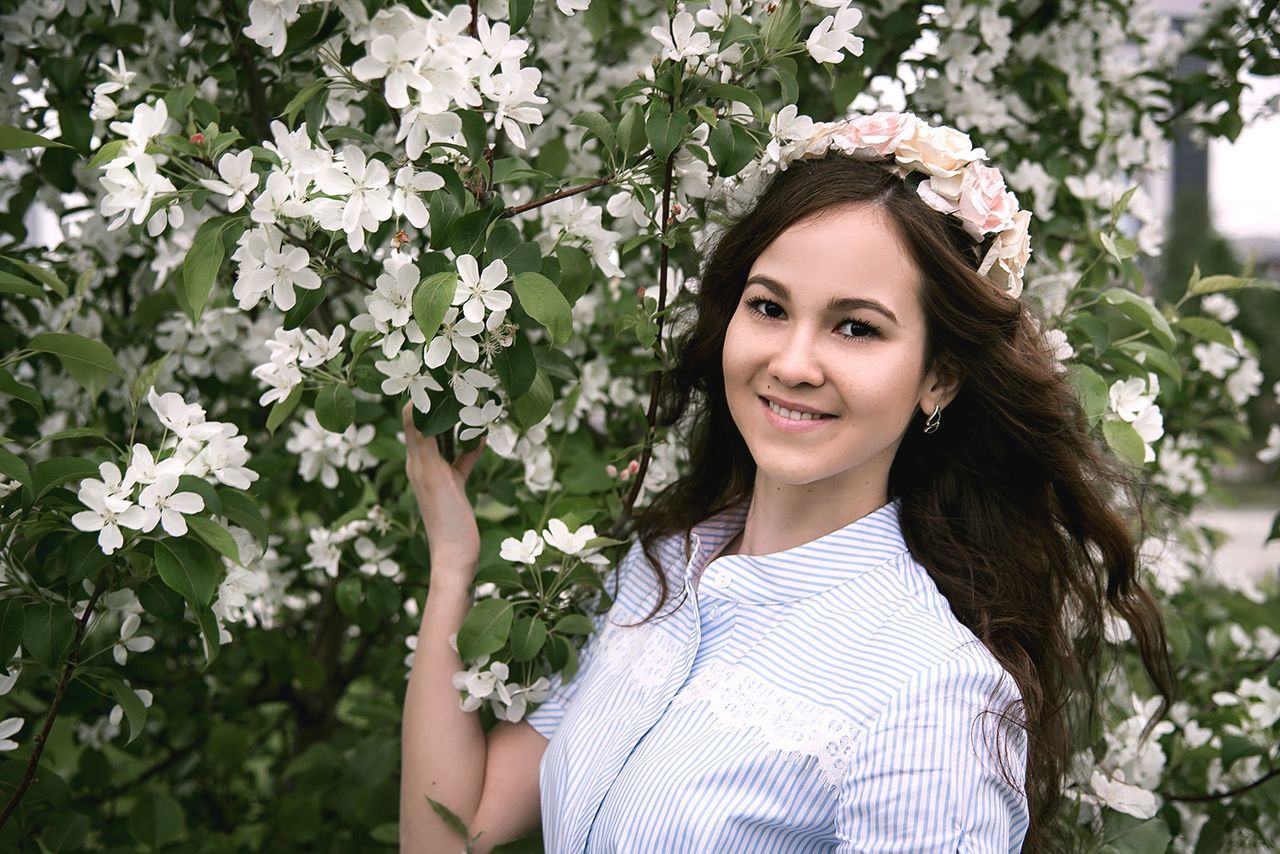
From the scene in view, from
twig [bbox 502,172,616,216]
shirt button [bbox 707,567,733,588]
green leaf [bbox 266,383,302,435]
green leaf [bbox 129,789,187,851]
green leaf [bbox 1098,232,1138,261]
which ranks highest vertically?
twig [bbox 502,172,616,216]

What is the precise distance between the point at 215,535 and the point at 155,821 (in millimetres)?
1065

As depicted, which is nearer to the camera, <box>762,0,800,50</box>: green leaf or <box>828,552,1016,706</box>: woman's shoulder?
<box>828,552,1016,706</box>: woman's shoulder

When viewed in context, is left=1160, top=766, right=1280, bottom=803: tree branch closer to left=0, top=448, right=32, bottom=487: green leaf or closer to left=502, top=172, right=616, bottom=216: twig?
left=502, top=172, right=616, bottom=216: twig

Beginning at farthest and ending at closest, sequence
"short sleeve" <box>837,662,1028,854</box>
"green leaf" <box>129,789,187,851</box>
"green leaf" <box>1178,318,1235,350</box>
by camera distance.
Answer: "green leaf" <box>129,789,187,851</box>, "green leaf" <box>1178,318,1235,350</box>, "short sleeve" <box>837,662,1028,854</box>

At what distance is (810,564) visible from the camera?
150cm

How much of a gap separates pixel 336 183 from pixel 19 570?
2.10 ft

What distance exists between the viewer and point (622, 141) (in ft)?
4.71

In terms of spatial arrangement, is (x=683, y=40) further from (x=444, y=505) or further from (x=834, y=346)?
(x=444, y=505)

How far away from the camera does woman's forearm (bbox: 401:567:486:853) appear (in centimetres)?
163

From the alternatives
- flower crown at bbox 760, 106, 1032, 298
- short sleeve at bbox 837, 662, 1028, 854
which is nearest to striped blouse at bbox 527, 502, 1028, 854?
short sleeve at bbox 837, 662, 1028, 854

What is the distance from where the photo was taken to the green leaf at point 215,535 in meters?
1.36

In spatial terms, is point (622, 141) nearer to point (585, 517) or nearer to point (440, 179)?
point (440, 179)

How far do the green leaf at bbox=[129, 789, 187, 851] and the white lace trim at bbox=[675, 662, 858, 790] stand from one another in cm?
121

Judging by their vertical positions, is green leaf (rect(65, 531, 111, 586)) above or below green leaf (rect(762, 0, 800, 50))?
below
